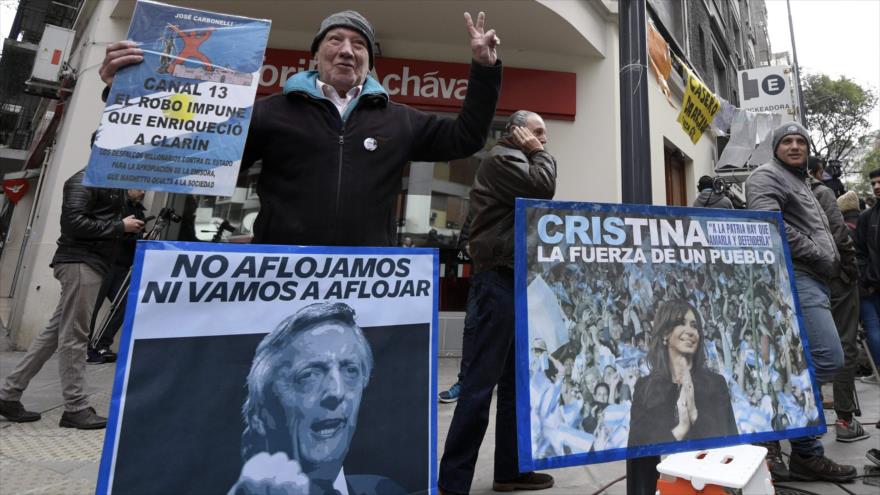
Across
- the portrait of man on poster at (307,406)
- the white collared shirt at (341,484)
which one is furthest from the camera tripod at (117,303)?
the white collared shirt at (341,484)

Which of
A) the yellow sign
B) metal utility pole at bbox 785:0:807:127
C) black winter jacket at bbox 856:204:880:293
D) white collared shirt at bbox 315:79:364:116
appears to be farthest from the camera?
metal utility pole at bbox 785:0:807:127

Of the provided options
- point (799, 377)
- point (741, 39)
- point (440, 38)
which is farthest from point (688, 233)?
point (741, 39)

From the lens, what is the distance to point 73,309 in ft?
9.68

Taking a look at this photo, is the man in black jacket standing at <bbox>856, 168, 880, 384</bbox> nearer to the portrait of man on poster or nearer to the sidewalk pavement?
the sidewalk pavement

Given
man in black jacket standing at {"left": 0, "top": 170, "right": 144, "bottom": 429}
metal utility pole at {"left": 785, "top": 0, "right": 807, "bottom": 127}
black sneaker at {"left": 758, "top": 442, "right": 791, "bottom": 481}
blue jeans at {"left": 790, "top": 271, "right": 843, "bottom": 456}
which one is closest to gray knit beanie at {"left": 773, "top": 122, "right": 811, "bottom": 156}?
blue jeans at {"left": 790, "top": 271, "right": 843, "bottom": 456}

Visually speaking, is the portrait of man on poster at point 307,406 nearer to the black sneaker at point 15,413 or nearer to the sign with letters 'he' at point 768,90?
the black sneaker at point 15,413

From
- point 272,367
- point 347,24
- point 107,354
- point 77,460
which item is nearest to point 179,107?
point 347,24

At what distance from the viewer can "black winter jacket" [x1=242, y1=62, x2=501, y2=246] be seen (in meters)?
1.59

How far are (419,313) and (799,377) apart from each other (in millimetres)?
1599

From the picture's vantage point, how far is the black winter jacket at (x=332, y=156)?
1588 mm

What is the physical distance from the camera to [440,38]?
21.1 ft

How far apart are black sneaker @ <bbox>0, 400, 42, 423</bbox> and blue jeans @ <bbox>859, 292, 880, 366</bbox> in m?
6.10

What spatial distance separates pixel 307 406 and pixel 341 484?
0.25m

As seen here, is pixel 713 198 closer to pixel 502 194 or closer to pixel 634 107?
pixel 634 107
